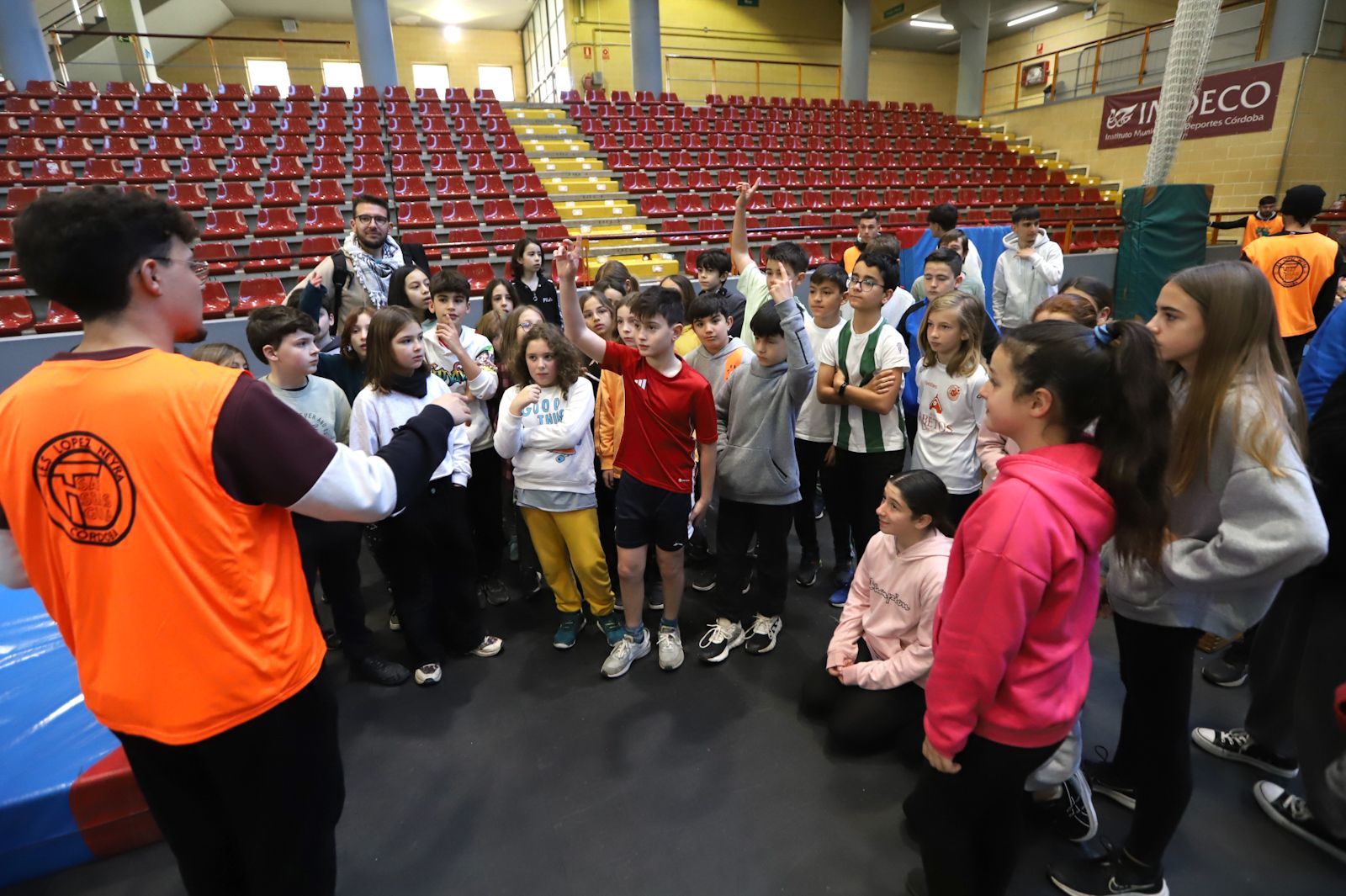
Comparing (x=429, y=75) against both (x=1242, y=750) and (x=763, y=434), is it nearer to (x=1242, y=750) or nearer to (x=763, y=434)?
(x=763, y=434)

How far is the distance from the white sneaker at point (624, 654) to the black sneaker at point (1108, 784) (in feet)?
5.16

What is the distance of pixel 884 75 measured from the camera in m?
16.9

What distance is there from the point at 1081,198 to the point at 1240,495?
12.8 m

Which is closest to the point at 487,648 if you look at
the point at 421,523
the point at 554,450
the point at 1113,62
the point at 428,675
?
the point at 428,675

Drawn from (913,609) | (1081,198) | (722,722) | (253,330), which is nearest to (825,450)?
(913,609)

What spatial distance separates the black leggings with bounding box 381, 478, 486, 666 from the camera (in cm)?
251

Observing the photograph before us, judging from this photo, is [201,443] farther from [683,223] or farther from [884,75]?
[884,75]

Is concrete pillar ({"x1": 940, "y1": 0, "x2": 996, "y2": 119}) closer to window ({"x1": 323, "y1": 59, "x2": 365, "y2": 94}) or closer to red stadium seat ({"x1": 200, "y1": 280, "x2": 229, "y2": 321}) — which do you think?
window ({"x1": 323, "y1": 59, "x2": 365, "y2": 94})

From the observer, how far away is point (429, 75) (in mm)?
16516

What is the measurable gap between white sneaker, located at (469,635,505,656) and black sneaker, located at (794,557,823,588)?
1.46 m

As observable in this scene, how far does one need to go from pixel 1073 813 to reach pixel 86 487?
7.76ft

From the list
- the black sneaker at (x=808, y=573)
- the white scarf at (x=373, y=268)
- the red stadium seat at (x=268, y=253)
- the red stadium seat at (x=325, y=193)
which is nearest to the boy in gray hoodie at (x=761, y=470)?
the black sneaker at (x=808, y=573)

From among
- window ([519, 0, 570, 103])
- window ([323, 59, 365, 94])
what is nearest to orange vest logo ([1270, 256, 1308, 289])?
window ([519, 0, 570, 103])

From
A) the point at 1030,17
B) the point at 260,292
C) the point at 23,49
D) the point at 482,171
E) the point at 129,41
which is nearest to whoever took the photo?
the point at 260,292
